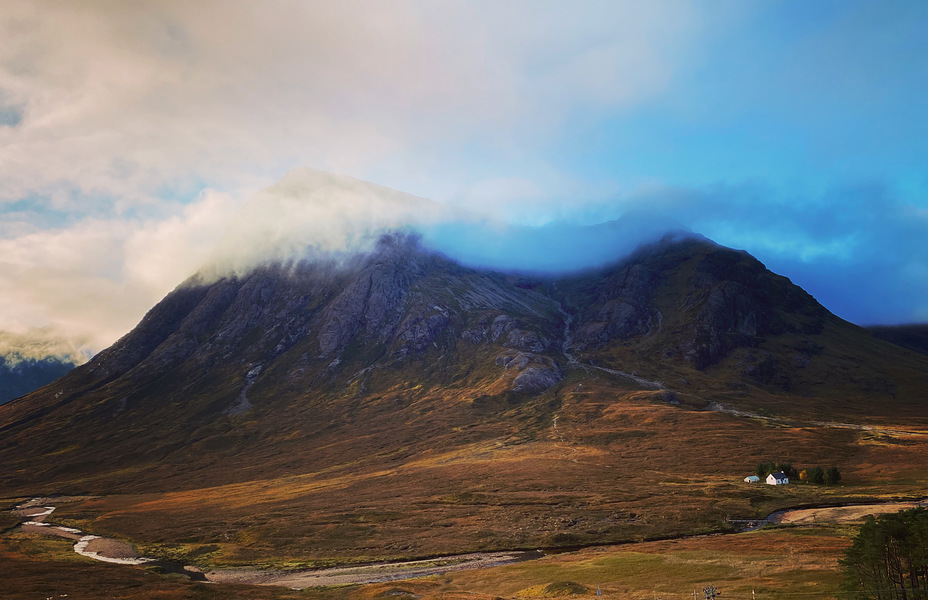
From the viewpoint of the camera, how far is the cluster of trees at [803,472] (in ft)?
492

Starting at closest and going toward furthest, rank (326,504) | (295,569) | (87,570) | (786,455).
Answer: (87,570), (295,569), (326,504), (786,455)

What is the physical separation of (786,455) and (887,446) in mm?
35982

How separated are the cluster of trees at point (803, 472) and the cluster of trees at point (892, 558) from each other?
117026mm

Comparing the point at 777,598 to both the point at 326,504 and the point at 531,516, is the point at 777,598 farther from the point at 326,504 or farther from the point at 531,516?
the point at 326,504

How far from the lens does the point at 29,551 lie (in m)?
127

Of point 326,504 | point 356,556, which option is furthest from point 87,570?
point 326,504

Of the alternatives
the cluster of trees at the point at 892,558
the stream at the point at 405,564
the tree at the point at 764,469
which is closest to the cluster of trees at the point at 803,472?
the tree at the point at 764,469

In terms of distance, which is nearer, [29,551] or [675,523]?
[675,523]

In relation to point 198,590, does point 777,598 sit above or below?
above

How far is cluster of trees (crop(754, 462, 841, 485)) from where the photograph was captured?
15000 cm

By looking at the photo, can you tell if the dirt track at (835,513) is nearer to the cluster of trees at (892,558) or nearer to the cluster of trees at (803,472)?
the cluster of trees at (803,472)

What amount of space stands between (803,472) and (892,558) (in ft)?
410

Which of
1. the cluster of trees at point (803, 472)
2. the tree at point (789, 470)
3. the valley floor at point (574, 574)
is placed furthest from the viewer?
the tree at point (789, 470)

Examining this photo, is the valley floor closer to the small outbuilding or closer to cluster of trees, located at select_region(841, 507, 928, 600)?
cluster of trees, located at select_region(841, 507, 928, 600)
